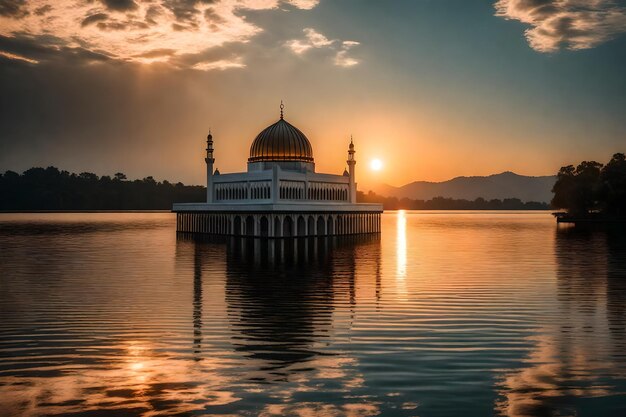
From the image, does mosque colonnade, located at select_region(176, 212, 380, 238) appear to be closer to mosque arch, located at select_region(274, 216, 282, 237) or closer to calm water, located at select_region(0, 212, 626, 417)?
mosque arch, located at select_region(274, 216, 282, 237)

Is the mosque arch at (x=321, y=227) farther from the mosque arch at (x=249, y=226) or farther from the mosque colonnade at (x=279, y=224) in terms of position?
the mosque arch at (x=249, y=226)

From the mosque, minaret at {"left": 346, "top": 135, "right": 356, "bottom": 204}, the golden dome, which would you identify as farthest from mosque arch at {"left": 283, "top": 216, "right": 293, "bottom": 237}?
minaret at {"left": 346, "top": 135, "right": 356, "bottom": 204}

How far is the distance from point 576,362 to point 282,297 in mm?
16917

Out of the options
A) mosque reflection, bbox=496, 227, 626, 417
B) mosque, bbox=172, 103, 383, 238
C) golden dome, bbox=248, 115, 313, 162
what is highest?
golden dome, bbox=248, 115, 313, 162

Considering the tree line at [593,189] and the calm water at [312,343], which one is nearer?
the calm water at [312,343]

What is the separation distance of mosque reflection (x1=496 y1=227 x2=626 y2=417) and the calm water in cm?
7

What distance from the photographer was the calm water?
616 inches

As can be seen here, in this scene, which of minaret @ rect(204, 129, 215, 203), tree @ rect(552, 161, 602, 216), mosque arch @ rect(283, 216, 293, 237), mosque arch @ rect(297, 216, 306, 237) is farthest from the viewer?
tree @ rect(552, 161, 602, 216)

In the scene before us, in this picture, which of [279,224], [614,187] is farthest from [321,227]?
[614,187]

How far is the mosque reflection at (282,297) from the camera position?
20.3 m

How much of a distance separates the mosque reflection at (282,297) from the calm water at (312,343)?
0.42 ft

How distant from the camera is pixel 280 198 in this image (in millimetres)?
94500

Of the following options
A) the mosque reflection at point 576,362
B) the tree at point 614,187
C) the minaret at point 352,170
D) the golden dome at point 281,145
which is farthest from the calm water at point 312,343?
the tree at point 614,187

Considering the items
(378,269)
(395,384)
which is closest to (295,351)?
(395,384)
